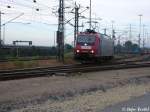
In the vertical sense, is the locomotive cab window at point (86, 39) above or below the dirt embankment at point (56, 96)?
above

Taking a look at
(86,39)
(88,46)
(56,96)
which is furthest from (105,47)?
(56,96)

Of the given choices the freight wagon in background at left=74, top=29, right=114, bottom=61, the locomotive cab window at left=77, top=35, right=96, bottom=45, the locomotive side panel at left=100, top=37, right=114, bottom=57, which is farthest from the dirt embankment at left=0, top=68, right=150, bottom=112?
the locomotive side panel at left=100, top=37, right=114, bottom=57

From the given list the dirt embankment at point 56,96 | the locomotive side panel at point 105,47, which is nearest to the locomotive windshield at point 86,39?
the locomotive side panel at point 105,47

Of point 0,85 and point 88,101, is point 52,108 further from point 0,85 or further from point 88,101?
point 0,85

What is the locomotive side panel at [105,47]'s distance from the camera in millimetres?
48763

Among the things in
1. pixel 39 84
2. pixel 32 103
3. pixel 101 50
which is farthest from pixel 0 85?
pixel 101 50

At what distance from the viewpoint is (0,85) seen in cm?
1930

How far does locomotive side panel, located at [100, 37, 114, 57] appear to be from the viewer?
48.8 m

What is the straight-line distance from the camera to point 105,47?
51.3 metres

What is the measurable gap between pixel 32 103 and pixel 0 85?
204 inches

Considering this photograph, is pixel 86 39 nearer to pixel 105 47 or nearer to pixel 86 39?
pixel 86 39

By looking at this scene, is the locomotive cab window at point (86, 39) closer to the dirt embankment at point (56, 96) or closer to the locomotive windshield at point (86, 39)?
the locomotive windshield at point (86, 39)

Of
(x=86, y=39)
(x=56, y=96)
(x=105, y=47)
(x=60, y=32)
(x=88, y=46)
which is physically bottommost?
(x=56, y=96)

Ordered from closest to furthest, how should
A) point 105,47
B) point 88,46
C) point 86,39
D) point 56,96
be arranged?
1. point 56,96
2. point 88,46
3. point 86,39
4. point 105,47
